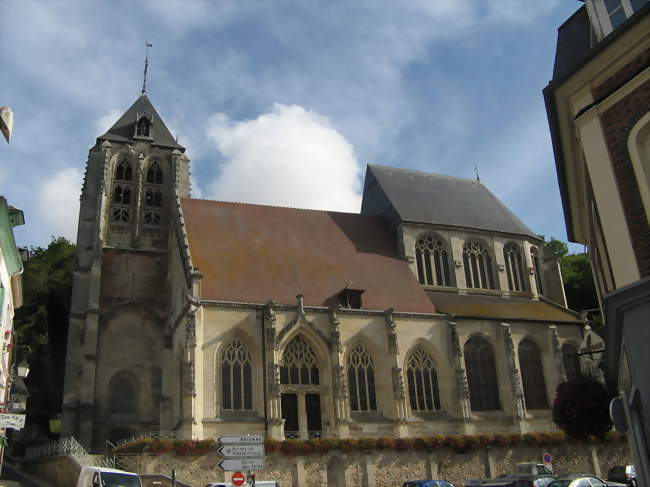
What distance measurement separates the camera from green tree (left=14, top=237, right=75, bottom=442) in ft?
124

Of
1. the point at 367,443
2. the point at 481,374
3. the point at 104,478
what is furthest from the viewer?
the point at 481,374

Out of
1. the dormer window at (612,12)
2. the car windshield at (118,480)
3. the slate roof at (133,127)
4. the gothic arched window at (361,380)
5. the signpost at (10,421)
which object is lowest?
the car windshield at (118,480)

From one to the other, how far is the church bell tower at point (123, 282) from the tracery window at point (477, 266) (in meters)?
15.9

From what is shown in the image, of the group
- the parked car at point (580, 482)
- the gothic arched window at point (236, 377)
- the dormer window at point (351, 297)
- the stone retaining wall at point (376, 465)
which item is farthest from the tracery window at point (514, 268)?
the parked car at point (580, 482)

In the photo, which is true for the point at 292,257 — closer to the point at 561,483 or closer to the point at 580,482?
the point at 561,483

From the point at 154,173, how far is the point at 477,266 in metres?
18.8

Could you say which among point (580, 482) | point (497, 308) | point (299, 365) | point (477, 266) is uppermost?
Answer: point (477, 266)

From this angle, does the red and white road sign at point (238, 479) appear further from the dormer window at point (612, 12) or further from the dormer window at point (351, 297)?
the dormer window at point (351, 297)

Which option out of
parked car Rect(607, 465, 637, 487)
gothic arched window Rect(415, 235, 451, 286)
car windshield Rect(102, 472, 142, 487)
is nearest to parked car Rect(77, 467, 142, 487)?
car windshield Rect(102, 472, 142, 487)

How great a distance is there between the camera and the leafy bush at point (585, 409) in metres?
19.9

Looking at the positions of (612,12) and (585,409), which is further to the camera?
(585,409)

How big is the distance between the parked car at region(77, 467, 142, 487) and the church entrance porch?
8.82 meters

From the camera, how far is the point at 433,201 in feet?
120

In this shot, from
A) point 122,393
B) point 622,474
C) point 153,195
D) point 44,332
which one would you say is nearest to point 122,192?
point 153,195
